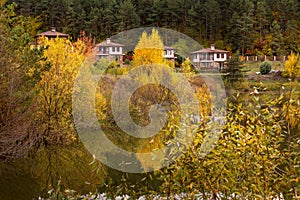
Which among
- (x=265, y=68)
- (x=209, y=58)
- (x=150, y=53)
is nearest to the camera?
(x=150, y=53)

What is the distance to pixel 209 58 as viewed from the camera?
42.7 m

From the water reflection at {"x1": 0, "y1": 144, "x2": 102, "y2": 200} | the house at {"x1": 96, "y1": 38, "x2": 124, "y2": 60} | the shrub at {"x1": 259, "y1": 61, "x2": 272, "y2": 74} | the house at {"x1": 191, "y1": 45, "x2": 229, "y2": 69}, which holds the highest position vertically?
the house at {"x1": 96, "y1": 38, "x2": 124, "y2": 60}

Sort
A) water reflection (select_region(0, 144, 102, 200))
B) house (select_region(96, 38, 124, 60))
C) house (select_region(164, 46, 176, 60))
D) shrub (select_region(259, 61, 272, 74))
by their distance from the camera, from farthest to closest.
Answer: house (select_region(96, 38, 124, 60)) < house (select_region(164, 46, 176, 60)) < shrub (select_region(259, 61, 272, 74)) < water reflection (select_region(0, 144, 102, 200))

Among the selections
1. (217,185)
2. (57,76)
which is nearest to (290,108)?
(217,185)

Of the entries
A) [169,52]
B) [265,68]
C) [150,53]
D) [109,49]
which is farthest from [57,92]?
[169,52]

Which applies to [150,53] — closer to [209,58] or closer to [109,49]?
[109,49]

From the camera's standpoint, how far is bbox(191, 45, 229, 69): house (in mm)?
42294

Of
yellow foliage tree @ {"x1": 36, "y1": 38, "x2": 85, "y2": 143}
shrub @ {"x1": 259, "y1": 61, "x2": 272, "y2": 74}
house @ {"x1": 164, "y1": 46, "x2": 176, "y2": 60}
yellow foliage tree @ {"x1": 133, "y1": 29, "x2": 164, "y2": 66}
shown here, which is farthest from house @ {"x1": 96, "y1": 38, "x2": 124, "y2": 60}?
yellow foliage tree @ {"x1": 36, "y1": 38, "x2": 85, "y2": 143}

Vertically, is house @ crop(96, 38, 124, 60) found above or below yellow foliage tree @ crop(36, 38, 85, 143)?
above

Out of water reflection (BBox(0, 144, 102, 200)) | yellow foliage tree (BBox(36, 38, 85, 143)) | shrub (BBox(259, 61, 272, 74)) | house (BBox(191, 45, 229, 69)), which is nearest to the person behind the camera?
water reflection (BBox(0, 144, 102, 200))

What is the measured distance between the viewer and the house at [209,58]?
42294mm

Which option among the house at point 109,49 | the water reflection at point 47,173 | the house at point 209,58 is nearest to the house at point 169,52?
the house at point 209,58

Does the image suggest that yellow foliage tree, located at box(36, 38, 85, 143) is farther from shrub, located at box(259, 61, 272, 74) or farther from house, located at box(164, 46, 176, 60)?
shrub, located at box(259, 61, 272, 74)

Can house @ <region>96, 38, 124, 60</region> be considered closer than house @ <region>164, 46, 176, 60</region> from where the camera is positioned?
No
